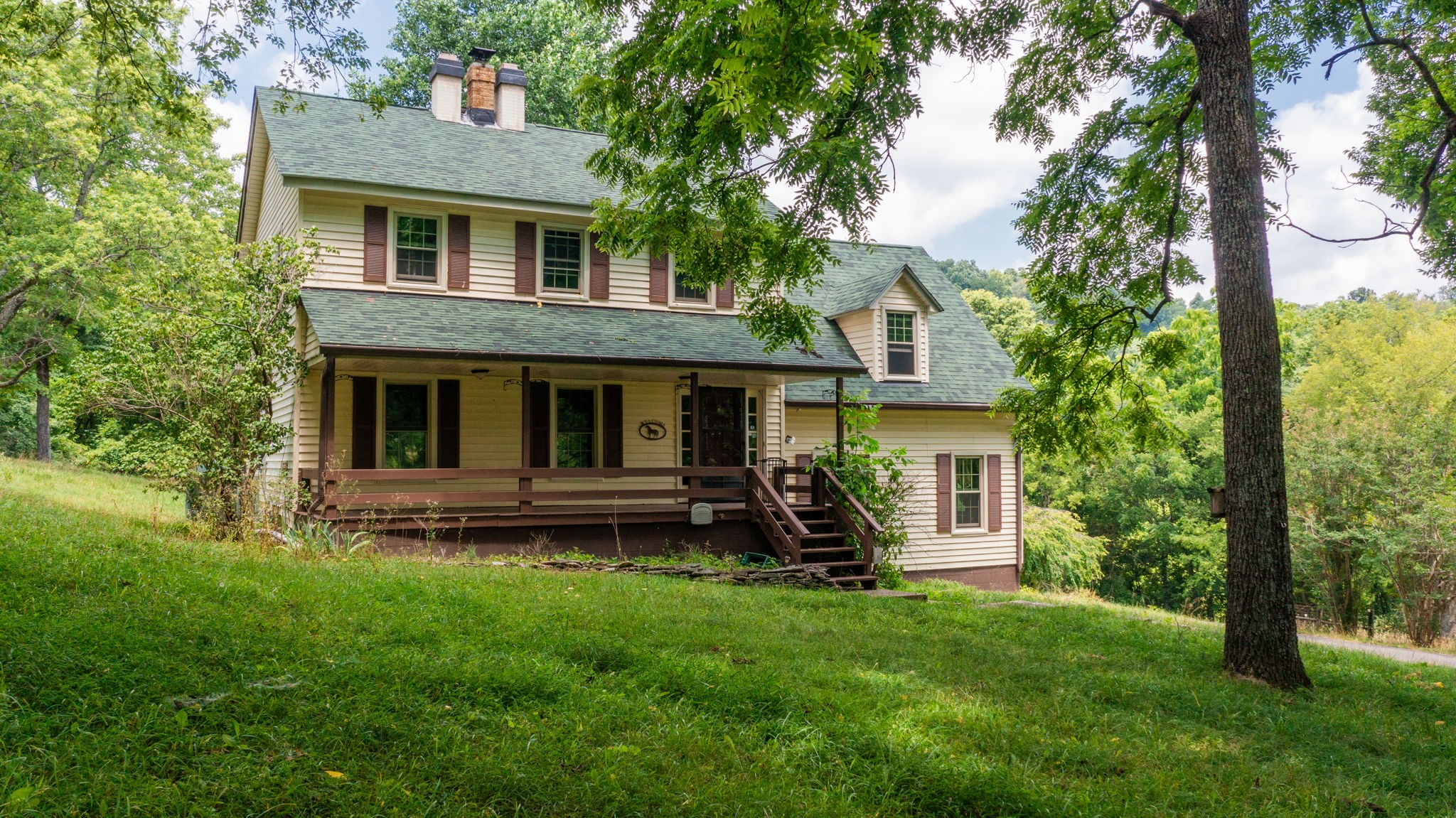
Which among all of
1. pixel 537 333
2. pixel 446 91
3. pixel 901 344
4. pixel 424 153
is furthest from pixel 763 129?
pixel 446 91

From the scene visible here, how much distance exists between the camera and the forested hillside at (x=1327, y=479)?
795 inches

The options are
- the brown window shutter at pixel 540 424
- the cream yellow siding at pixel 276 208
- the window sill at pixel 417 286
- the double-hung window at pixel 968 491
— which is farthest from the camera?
the double-hung window at pixel 968 491

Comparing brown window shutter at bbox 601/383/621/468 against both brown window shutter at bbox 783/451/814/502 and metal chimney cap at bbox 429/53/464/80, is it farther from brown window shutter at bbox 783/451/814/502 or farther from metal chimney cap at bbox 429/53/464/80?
metal chimney cap at bbox 429/53/464/80

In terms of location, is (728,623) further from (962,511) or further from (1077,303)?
→ (962,511)

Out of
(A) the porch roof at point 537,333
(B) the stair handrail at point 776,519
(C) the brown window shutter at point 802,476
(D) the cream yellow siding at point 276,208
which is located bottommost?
(B) the stair handrail at point 776,519

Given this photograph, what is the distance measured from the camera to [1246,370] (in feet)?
22.8

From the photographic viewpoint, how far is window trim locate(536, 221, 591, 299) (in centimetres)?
1494

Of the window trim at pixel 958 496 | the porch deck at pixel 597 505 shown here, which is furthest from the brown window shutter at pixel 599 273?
the window trim at pixel 958 496

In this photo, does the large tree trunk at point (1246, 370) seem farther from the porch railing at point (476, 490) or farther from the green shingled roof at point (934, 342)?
the green shingled roof at point (934, 342)

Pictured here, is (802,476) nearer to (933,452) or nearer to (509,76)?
(933,452)

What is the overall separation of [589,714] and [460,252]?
37.6 feet

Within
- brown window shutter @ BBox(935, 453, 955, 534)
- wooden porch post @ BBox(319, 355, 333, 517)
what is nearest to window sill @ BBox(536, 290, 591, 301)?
wooden porch post @ BBox(319, 355, 333, 517)

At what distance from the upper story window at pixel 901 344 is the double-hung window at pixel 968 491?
88.5 inches

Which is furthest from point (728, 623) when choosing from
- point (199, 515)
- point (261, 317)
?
point (261, 317)
